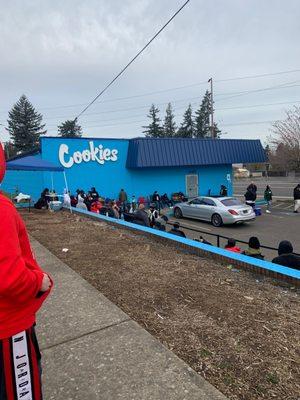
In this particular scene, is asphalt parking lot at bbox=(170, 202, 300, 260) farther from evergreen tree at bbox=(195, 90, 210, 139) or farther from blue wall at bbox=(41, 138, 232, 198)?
evergreen tree at bbox=(195, 90, 210, 139)

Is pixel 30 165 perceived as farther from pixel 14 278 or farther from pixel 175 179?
pixel 175 179

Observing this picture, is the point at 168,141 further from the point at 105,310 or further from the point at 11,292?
the point at 11,292

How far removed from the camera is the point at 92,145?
21.0 m

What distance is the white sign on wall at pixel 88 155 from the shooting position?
19.8m

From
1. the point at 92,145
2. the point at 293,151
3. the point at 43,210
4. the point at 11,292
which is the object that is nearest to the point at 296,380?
the point at 11,292

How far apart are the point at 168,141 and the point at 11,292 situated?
22334 mm

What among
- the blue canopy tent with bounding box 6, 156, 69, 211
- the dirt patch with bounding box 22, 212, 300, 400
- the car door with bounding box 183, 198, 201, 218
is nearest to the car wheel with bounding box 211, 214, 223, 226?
the car door with bounding box 183, 198, 201, 218

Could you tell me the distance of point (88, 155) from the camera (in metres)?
20.8

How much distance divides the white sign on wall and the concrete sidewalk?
16.6m

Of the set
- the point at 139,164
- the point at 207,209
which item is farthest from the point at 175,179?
the point at 207,209

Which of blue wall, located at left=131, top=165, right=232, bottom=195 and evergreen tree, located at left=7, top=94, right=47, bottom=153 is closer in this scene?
blue wall, located at left=131, top=165, right=232, bottom=195

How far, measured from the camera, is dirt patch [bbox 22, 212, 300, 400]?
8.88ft

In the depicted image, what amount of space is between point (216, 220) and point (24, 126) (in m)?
63.3

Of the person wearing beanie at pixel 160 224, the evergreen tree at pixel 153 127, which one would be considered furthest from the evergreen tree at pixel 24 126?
the person wearing beanie at pixel 160 224
